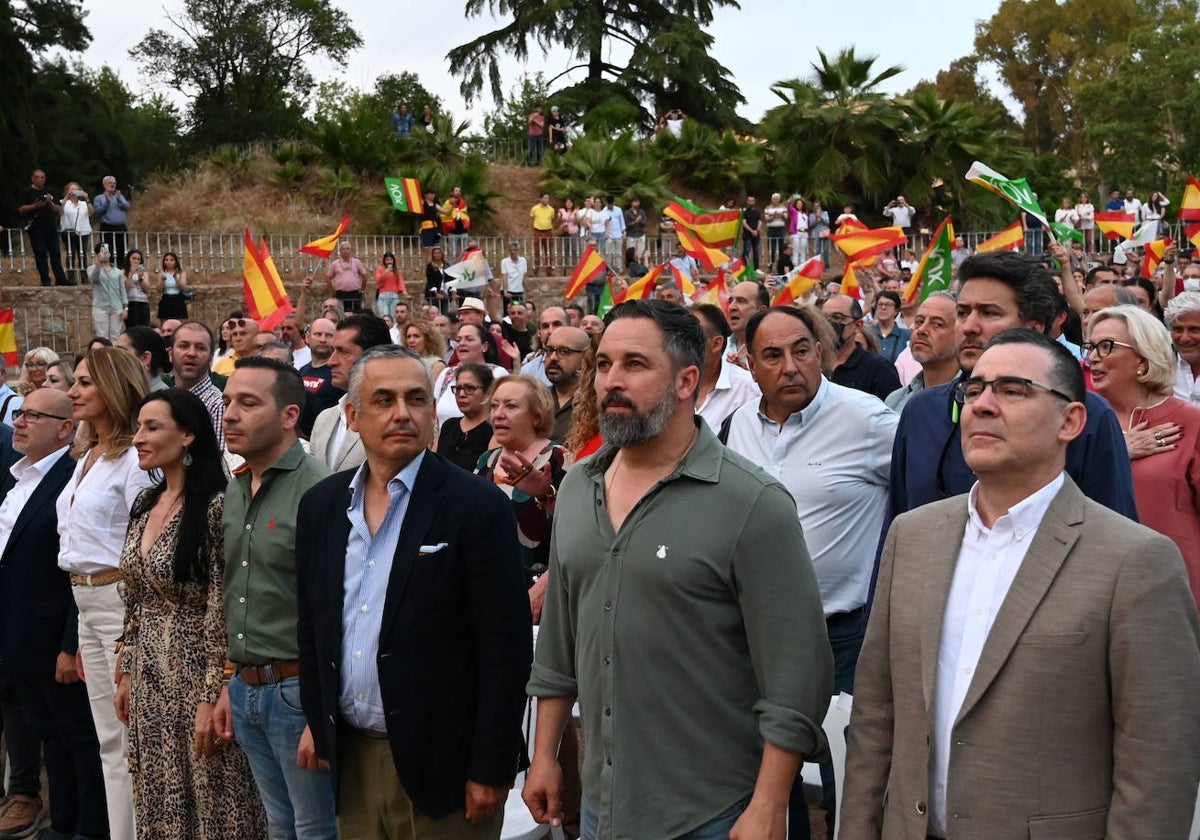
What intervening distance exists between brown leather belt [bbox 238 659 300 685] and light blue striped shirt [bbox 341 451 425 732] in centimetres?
59

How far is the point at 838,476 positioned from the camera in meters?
4.82

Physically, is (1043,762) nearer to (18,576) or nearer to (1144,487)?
(1144,487)

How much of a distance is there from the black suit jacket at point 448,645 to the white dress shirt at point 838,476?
123 cm

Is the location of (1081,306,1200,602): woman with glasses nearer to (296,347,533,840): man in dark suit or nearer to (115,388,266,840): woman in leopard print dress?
(296,347,533,840): man in dark suit

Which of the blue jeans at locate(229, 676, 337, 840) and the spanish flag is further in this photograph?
the spanish flag

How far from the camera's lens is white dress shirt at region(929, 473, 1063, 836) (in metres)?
2.98

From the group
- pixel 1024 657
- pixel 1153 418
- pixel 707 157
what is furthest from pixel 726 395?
pixel 707 157

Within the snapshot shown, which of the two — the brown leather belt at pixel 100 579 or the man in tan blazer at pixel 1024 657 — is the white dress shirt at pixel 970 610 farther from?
the brown leather belt at pixel 100 579

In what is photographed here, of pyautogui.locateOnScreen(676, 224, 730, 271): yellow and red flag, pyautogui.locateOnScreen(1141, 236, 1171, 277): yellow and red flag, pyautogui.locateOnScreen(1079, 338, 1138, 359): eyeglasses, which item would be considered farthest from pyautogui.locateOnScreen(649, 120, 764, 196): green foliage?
pyautogui.locateOnScreen(1079, 338, 1138, 359): eyeglasses

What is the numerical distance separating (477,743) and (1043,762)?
1.64 metres

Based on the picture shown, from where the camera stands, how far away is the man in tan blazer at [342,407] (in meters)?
6.49

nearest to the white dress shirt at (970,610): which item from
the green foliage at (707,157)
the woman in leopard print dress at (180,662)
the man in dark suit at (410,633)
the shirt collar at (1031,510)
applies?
the shirt collar at (1031,510)

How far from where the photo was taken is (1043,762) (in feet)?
9.35

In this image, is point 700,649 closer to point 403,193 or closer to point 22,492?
point 22,492
